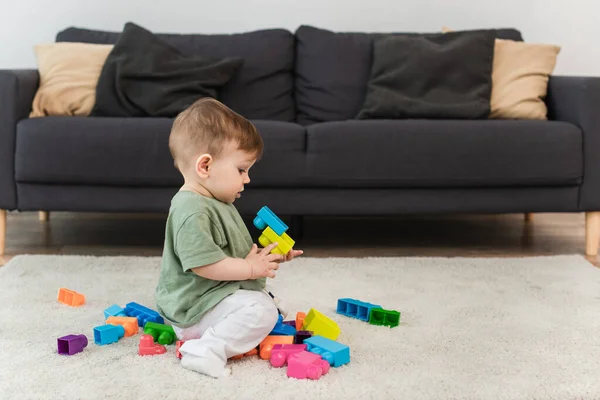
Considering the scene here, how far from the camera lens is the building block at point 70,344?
1.54 meters

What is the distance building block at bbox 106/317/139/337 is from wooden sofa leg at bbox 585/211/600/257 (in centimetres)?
181

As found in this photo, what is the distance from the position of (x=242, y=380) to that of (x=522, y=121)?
68.1 inches

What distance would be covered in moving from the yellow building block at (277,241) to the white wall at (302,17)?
90.6 inches

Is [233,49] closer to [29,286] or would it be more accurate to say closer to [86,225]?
[86,225]

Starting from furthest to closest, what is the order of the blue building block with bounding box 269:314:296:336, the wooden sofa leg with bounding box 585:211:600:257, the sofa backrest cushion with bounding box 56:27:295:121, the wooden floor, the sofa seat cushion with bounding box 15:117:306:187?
the sofa backrest cushion with bounding box 56:27:295:121 → the wooden floor → the wooden sofa leg with bounding box 585:211:600:257 → the sofa seat cushion with bounding box 15:117:306:187 → the blue building block with bounding box 269:314:296:336

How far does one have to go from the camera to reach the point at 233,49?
3184 millimetres

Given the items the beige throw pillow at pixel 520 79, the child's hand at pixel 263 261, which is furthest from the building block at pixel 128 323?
the beige throw pillow at pixel 520 79

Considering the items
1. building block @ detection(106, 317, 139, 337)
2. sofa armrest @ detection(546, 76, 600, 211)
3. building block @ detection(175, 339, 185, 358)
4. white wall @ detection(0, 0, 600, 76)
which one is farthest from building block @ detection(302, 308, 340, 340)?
white wall @ detection(0, 0, 600, 76)

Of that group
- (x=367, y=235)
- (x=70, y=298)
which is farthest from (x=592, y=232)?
(x=70, y=298)

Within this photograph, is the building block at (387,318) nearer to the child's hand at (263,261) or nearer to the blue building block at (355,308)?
the blue building block at (355,308)

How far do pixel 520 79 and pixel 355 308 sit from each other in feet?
5.29

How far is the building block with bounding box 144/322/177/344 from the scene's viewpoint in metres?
1.62

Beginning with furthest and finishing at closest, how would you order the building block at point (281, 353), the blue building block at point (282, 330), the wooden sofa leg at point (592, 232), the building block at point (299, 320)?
the wooden sofa leg at point (592, 232) → the building block at point (299, 320) → the blue building block at point (282, 330) → the building block at point (281, 353)

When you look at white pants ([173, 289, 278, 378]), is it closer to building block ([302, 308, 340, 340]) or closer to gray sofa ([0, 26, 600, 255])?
building block ([302, 308, 340, 340])
